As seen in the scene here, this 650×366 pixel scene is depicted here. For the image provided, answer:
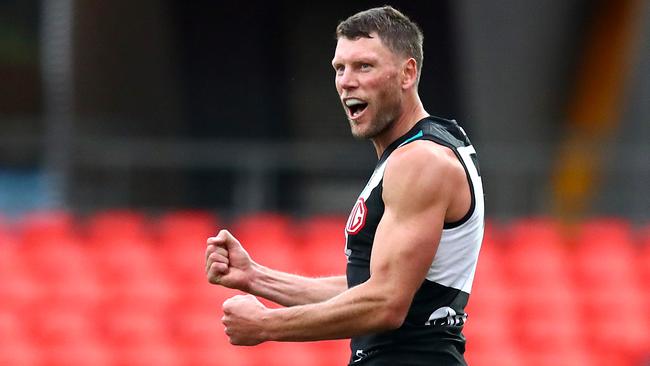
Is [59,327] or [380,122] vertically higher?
[59,327]

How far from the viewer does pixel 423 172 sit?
3.73m

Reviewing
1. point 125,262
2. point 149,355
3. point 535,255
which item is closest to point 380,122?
point 149,355

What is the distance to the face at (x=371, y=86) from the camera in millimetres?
3961

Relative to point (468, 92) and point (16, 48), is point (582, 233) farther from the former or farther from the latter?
point (16, 48)

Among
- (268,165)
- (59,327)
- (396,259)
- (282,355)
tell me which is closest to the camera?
(396,259)

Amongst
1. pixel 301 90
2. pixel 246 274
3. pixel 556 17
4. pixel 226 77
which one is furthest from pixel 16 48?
pixel 246 274

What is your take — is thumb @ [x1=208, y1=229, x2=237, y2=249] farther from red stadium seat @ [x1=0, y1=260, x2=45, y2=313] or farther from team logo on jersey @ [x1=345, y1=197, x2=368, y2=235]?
red stadium seat @ [x1=0, y1=260, x2=45, y2=313]

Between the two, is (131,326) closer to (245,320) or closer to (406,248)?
(245,320)

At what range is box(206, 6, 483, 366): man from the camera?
371 centimetres

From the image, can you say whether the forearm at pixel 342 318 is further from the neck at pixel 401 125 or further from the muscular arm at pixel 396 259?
the neck at pixel 401 125

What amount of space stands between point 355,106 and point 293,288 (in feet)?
2.59

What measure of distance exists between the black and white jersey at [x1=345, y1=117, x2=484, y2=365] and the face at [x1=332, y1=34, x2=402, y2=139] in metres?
0.10

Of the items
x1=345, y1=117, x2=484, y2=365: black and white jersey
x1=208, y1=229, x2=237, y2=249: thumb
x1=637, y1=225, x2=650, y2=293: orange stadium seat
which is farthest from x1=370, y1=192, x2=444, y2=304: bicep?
x1=637, y1=225, x2=650, y2=293: orange stadium seat

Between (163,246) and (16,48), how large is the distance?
3773 mm
